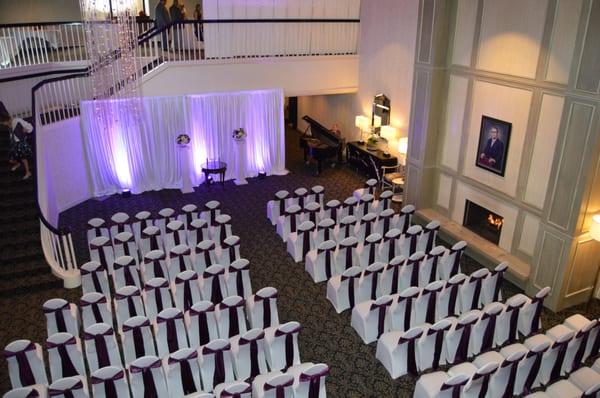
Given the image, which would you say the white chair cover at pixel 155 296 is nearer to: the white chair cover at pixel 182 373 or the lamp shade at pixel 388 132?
the white chair cover at pixel 182 373

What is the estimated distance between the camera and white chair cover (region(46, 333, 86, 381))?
6.93m

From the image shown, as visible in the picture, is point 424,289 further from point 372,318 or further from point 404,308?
point 372,318

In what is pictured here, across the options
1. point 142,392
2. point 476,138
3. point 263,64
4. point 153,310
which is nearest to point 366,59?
point 263,64

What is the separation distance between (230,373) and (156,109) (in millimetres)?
8484

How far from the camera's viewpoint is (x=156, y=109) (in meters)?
13.5

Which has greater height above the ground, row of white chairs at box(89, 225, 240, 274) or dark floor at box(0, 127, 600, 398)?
row of white chairs at box(89, 225, 240, 274)

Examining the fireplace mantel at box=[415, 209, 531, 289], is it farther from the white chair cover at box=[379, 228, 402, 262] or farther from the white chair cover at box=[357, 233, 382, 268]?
the white chair cover at box=[357, 233, 382, 268]

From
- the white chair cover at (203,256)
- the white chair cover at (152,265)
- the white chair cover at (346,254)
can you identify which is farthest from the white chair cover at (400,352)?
the white chair cover at (152,265)

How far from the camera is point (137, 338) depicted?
732cm

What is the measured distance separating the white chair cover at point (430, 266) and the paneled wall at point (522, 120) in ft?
5.77

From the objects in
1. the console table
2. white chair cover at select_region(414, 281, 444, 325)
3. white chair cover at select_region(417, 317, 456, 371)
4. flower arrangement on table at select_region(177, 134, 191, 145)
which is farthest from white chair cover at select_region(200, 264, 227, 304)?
the console table

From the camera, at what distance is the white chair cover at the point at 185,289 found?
8.59m

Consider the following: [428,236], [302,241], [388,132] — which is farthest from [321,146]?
[428,236]

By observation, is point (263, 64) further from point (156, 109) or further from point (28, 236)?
point (28, 236)
